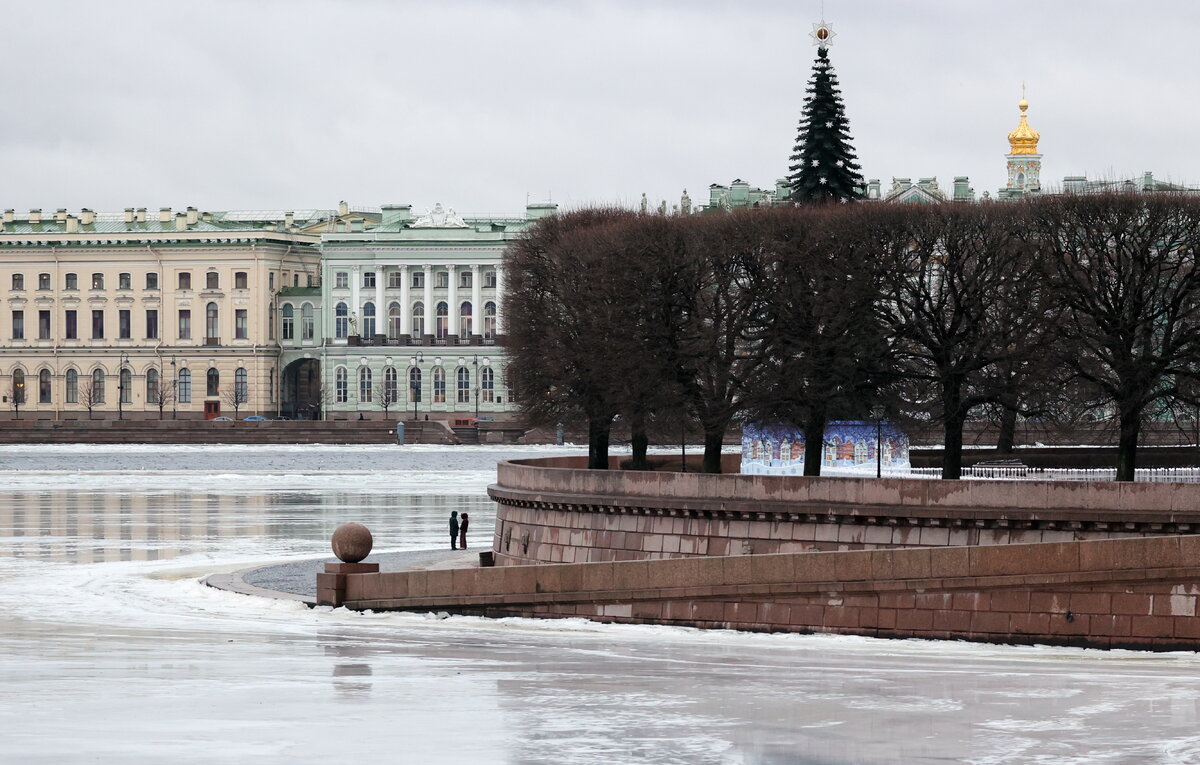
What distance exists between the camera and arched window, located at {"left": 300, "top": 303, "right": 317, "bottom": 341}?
424ft

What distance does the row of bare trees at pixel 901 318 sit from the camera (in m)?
46.1

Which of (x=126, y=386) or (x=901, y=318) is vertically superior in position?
(x=901, y=318)

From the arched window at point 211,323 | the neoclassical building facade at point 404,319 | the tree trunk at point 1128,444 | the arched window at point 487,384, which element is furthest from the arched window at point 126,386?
the tree trunk at point 1128,444

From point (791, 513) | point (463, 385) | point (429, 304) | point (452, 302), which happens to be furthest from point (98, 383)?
point (791, 513)

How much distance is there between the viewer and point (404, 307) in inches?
5025

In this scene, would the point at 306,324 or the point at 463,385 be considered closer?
the point at 463,385

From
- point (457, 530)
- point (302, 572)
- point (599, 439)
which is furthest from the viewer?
point (599, 439)

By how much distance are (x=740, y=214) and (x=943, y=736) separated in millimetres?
33923

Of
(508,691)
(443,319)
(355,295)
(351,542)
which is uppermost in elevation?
(355,295)

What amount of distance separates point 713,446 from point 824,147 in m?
12.5

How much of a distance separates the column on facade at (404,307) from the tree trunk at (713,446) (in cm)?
7929

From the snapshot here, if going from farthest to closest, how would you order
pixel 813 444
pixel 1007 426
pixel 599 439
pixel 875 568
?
pixel 599 439 → pixel 1007 426 → pixel 813 444 → pixel 875 568

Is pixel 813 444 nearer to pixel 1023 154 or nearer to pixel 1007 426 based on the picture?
pixel 1007 426

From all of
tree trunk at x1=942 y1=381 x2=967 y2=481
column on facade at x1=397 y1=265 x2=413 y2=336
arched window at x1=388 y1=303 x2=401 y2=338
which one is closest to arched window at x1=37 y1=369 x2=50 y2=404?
arched window at x1=388 y1=303 x2=401 y2=338
